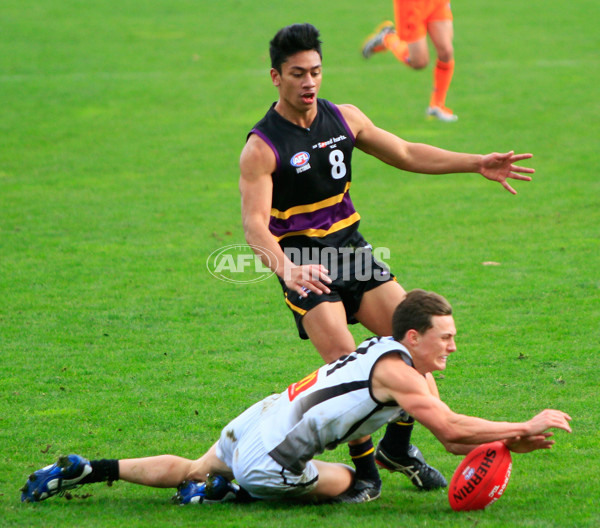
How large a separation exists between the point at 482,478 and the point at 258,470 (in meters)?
1.21

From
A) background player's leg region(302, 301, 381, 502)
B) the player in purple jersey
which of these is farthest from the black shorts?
background player's leg region(302, 301, 381, 502)

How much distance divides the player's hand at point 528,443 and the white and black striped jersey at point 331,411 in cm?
62

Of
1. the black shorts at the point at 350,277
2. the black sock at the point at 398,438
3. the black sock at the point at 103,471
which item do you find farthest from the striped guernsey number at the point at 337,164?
the black sock at the point at 103,471

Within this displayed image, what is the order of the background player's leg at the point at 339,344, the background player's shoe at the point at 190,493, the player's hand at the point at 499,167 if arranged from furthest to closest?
the player's hand at the point at 499,167 < the background player's leg at the point at 339,344 < the background player's shoe at the point at 190,493

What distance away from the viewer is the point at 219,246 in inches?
452

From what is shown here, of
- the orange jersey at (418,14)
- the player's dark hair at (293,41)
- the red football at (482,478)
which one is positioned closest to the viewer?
the red football at (482,478)

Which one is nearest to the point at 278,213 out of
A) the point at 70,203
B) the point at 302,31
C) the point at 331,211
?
the point at 331,211

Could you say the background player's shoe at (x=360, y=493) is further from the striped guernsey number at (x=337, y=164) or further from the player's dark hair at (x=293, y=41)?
the player's dark hair at (x=293, y=41)

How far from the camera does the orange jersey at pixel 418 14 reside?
15227 millimetres

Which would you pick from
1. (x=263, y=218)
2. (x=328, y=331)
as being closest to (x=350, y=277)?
(x=328, y=331)

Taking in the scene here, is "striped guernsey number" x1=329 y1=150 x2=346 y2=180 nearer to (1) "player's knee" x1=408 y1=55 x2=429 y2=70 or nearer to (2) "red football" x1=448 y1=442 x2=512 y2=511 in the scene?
(2) "red football" x1=448 y1=442 x2=512 y2=511

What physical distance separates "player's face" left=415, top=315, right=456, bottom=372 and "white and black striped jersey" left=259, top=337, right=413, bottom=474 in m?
0.09

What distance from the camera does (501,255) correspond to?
10742 millimetres

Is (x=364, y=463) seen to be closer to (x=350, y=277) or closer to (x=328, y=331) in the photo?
(x=328, y=331)
